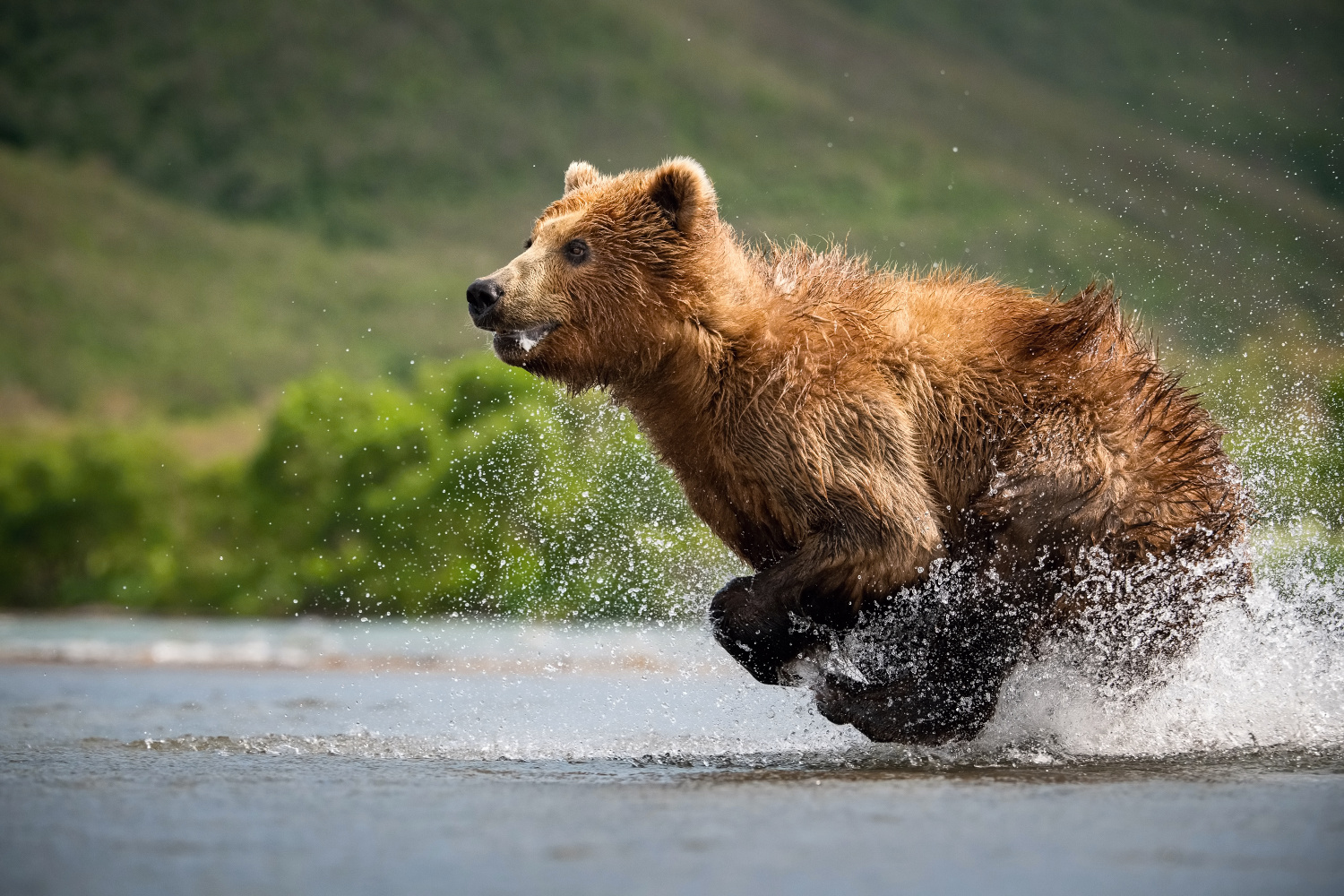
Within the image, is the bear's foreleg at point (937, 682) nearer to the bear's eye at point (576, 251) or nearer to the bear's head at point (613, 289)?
the bear's head at point (613, 289)

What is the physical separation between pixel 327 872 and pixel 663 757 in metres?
2.97

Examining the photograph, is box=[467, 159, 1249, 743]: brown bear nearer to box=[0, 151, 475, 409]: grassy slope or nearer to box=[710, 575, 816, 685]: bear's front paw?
box=[710, 575, 816, 685]: bear's front paw

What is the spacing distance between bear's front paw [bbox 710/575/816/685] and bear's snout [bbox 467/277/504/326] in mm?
1651

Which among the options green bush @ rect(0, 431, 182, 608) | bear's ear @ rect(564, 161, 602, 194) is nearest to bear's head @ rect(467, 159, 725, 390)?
bear's ear @ rect(564, 161, 602, 194)

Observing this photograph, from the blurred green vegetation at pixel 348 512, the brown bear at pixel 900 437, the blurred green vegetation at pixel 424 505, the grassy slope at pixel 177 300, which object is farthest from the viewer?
the grassy slope at pixel 177 300

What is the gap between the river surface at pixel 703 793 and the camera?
13.8ft

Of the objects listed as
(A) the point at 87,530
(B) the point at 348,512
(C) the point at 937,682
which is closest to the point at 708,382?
(C) the point at 937,682

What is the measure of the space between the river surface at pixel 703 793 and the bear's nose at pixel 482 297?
202 cm

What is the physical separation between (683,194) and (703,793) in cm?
280

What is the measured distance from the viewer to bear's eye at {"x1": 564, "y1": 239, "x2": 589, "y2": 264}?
22.9 ft

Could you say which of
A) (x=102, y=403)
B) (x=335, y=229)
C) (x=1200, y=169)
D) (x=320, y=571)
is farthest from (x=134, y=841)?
(x=1200, y=169)

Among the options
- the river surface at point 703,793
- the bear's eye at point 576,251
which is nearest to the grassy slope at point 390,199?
the river surface at point 703,793

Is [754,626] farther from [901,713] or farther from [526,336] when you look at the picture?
[526,336]

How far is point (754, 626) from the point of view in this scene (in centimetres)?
662
